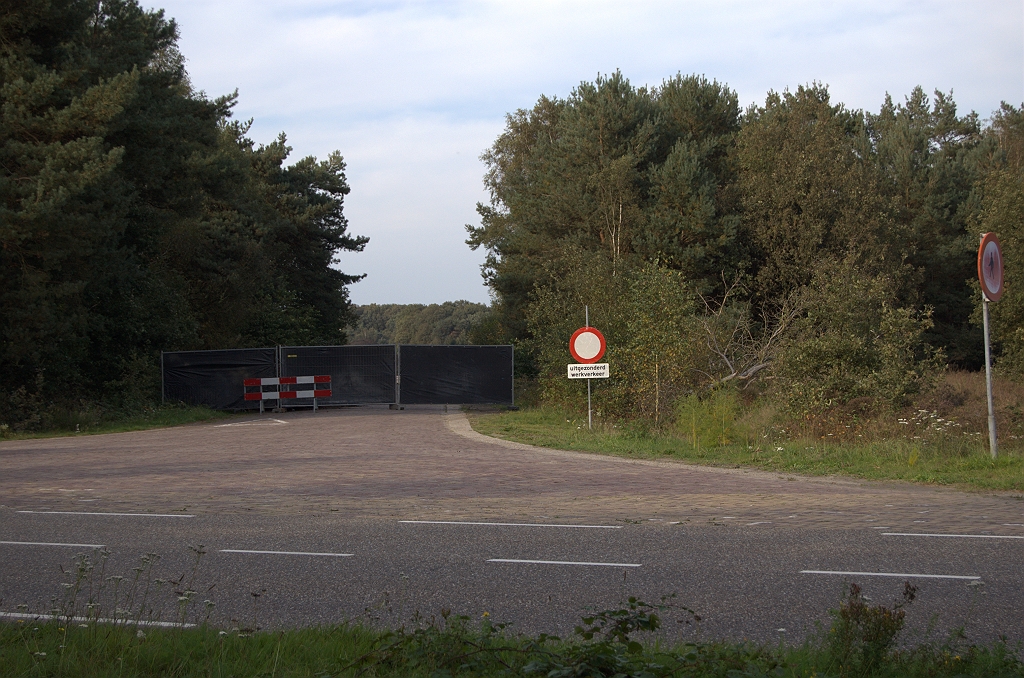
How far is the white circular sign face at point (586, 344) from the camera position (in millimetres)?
20078

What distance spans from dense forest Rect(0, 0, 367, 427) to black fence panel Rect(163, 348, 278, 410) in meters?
→ 1.16

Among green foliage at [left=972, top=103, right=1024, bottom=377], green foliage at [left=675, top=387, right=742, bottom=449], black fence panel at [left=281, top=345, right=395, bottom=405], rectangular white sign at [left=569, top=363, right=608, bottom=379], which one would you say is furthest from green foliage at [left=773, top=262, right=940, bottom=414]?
green foliage at [left=972, top=103, right=1024, bottom=377]

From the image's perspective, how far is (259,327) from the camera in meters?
42.9

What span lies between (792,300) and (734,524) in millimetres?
28962

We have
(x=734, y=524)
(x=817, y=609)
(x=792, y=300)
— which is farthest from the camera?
(x=792, y=300)

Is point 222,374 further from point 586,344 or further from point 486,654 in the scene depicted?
point 486,654

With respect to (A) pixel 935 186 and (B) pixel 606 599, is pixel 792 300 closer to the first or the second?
(A) pixel 935 186

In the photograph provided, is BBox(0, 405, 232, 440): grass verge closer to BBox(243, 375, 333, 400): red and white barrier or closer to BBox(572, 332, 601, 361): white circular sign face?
BBox(243, 375, 333, 400): red and white barrier

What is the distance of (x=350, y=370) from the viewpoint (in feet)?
104

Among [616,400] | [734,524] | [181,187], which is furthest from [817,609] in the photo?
[181,187]

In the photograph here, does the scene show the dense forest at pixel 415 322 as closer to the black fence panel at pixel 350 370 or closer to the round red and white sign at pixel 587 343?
the black fence panel at pixel 350 370

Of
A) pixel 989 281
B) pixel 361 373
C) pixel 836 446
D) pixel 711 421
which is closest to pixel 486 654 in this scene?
pixel 989 281

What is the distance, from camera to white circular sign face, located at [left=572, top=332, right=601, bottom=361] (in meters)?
20.1

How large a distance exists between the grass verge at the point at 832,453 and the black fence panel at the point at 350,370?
11874 mm
